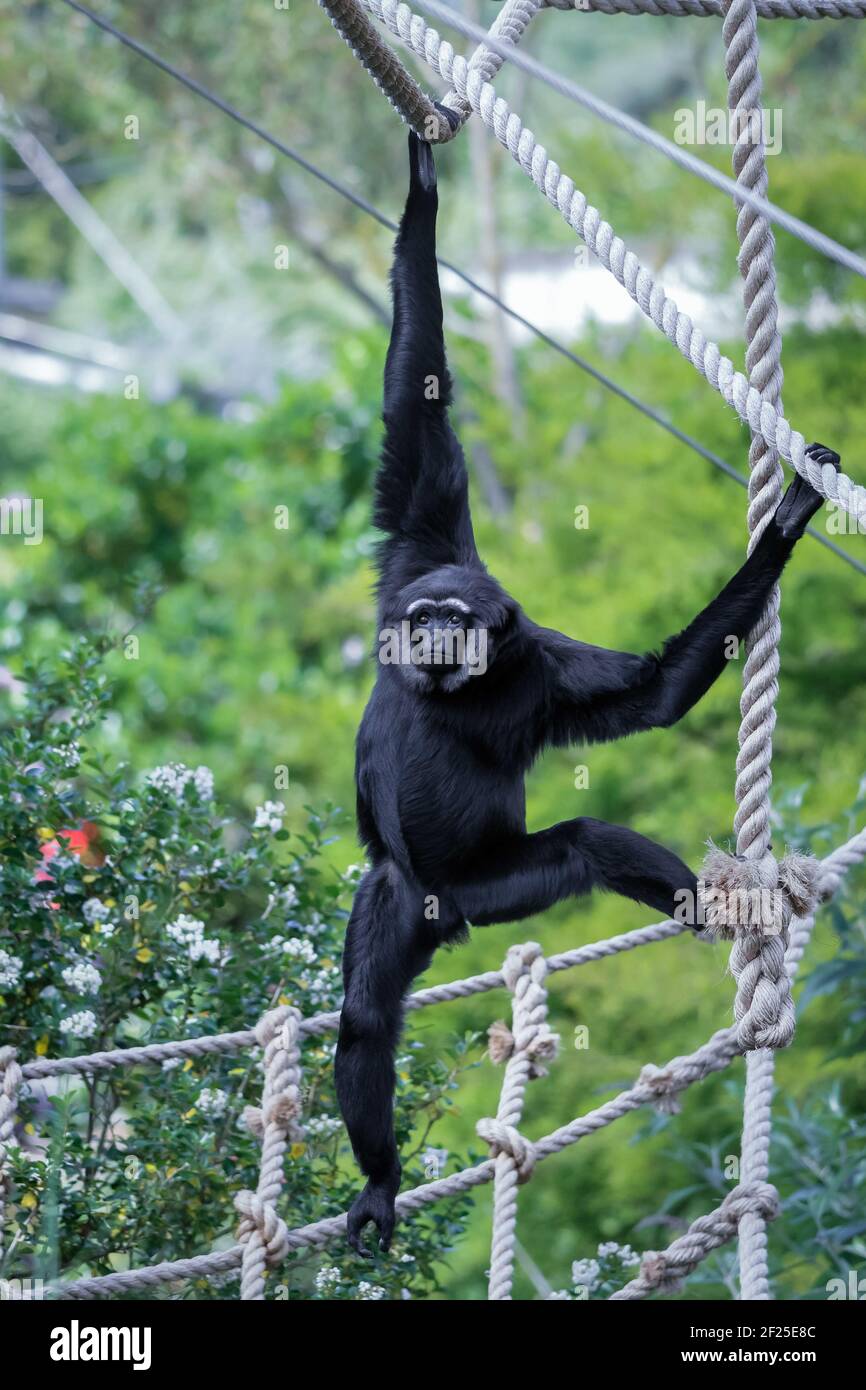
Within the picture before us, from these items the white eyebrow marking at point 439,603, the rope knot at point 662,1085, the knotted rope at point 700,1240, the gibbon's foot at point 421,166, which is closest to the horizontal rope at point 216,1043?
the rope knot at point 662,1085

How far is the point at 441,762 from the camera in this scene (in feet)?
11.2

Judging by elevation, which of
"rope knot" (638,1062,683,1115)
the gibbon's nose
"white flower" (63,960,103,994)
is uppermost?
the gibbon's nose

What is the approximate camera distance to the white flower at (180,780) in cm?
365

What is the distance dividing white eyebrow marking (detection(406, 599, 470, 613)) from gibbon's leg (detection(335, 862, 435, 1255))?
62 centimetres

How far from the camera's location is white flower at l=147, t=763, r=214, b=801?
12.0 ft

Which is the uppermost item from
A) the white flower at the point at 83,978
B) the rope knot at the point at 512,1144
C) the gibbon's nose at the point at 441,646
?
the gibbon's nose at the point at 441,646

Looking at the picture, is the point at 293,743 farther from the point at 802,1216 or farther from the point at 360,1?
the point at 360,1

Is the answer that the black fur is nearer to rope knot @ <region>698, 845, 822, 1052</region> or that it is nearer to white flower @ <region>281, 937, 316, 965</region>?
white flower @ <region>281, 937, 316, 965</region>

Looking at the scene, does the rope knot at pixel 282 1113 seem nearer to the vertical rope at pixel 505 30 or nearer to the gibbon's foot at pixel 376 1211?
the gibbon's foot at pixel 376 1211

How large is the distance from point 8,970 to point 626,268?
1944mm

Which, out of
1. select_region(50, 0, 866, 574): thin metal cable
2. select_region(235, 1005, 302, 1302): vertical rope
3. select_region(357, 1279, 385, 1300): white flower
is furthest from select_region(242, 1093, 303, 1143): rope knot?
select_region(50, 0, 866, 574): thin metal cable

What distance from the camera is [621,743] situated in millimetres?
7602

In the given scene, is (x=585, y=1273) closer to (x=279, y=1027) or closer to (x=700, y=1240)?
(x=700, y=1240)

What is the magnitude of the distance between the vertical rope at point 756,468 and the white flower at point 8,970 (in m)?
1.53
